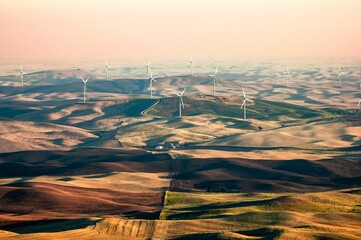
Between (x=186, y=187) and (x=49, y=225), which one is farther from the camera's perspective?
(x=186, y=187)

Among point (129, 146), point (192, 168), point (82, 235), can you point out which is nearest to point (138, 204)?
point (82, 235)

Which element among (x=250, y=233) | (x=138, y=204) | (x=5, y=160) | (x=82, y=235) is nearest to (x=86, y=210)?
(x=138, y=204)

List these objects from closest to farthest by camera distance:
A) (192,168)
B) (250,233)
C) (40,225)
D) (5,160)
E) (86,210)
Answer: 1. (250,233)
2. (40,225)
3. (86,210)
4. (192,168)
5. (5,160)

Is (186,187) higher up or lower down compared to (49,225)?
lower down

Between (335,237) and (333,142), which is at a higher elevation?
(335,237)

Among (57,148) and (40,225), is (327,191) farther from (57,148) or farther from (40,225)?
(57,148)

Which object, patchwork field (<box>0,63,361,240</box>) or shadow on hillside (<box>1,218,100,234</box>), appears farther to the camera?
shadow on hillside (<box>1,218,100,234</box>)

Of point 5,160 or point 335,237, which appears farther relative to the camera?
point 5,160

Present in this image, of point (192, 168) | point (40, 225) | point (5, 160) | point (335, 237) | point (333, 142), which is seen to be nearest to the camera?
point (335, 237)

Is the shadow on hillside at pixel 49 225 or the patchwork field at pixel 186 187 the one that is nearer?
the patchwork field at pixel 186 187
